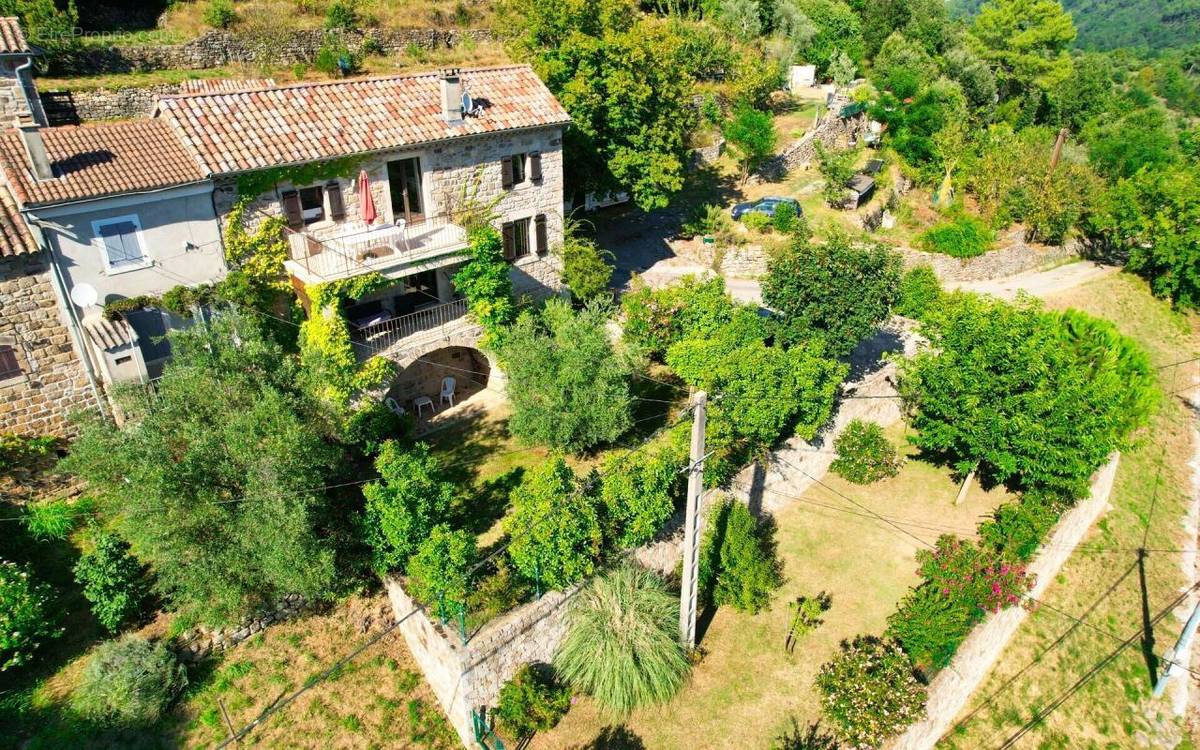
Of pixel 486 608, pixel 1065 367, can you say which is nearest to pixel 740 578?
pixel 486 608

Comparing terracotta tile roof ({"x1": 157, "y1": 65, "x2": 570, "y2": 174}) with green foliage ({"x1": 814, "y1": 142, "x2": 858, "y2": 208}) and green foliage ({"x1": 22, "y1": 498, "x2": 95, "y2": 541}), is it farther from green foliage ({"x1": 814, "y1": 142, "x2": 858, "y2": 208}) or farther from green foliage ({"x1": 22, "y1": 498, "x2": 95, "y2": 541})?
green foliage ({"x1": 814, "y1": 142, "x2": 858, "y2": 208})

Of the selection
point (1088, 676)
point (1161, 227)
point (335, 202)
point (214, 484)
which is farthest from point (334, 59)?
point (1161, 227)

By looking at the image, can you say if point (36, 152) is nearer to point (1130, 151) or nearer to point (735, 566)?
point (735, 566)

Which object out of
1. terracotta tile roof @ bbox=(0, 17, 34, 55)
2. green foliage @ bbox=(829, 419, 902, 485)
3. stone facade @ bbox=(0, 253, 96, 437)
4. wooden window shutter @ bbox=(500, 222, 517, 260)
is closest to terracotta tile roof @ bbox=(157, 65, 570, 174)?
wooden window shutter @ bbox=(500, 222, 517, 260)

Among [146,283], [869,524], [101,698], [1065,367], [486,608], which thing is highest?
[146,283]

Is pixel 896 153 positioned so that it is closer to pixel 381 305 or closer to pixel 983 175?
pixel 983 175

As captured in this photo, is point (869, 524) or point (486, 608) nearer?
point (486, 608)
